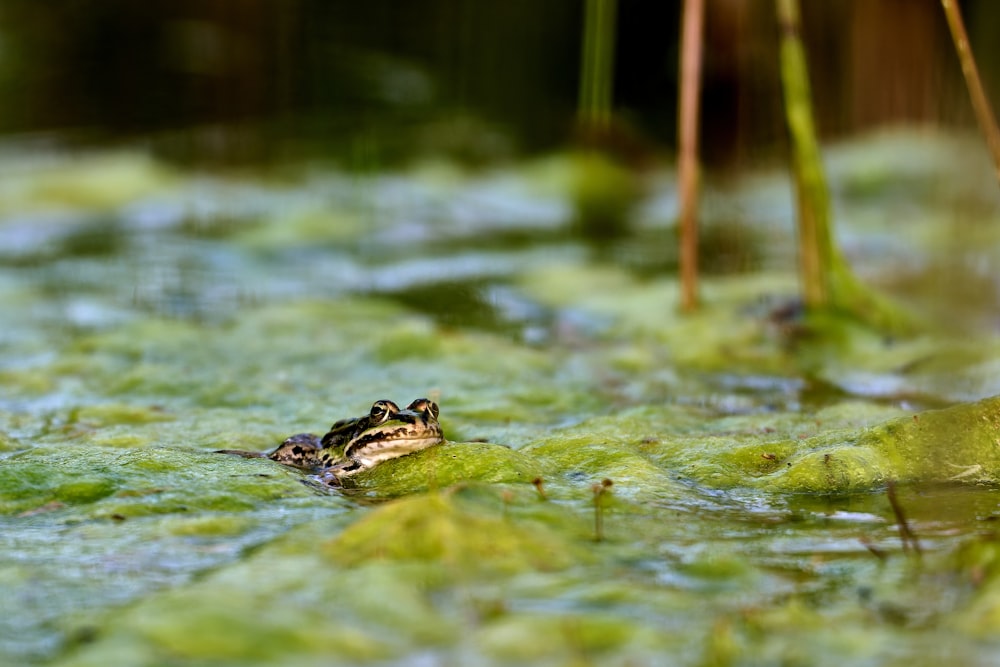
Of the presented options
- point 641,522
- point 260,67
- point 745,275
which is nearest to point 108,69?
point 260,67

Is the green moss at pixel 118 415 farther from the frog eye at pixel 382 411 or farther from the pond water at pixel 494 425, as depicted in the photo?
the frog eye at pixel 382 411

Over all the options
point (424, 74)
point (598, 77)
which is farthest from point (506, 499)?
point (424, 74)

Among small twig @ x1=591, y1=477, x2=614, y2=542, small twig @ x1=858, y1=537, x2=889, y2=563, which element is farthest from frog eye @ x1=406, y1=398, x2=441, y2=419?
small twig @ x1=858, y1=537, x2=889, y2=563

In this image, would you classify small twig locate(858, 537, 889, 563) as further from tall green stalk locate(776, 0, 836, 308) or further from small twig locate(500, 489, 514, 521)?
tall green stalk locate(776, 0, 836, 308)

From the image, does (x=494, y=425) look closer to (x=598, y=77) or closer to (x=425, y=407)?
(x=425, y=407)

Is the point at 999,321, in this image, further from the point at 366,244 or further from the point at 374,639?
the point at 374,639

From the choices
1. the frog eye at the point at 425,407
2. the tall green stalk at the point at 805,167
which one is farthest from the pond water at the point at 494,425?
the tall green stalk at the point at 805,167

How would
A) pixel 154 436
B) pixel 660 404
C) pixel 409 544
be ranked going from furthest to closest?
pixel 660 404, pixel 154 436, pixel 409 544

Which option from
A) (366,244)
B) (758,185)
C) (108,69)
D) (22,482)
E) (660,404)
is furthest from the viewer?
(108,69)
